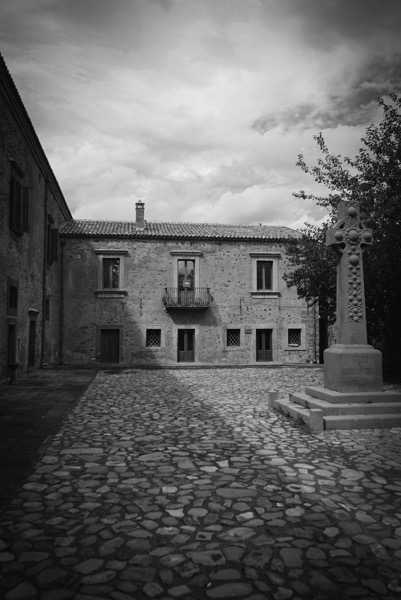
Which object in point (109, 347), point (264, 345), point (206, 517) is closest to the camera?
point (206, 517)

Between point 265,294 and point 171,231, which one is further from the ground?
point 171,231

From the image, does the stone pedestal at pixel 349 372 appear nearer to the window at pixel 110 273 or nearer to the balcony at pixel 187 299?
the balcony at pixel 187 299

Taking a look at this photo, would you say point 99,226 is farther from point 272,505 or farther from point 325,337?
point 272,505

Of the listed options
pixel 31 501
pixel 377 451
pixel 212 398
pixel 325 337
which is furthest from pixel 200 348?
pixel 31 501

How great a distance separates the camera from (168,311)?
843 inches

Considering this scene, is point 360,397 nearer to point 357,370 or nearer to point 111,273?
point 357,370

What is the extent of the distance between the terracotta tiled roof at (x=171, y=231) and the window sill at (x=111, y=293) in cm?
290

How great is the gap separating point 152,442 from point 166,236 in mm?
16954

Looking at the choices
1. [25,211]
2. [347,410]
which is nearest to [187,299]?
[25,211]

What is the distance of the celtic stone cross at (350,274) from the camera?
24.0ft

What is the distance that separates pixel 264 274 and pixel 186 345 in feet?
19.1

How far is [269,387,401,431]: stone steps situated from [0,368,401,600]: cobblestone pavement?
25 centimetres

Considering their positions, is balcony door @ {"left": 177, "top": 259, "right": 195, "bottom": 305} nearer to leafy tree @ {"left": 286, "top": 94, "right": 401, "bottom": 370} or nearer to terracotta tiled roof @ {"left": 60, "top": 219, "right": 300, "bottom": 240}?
terracotta tiled roof @ {"left": 60, "top": 219, "right": 300, "bottom": 240}

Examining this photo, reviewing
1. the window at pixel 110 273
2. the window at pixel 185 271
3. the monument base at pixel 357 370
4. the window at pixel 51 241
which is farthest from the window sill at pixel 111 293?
the monument base at pixel 357 370
